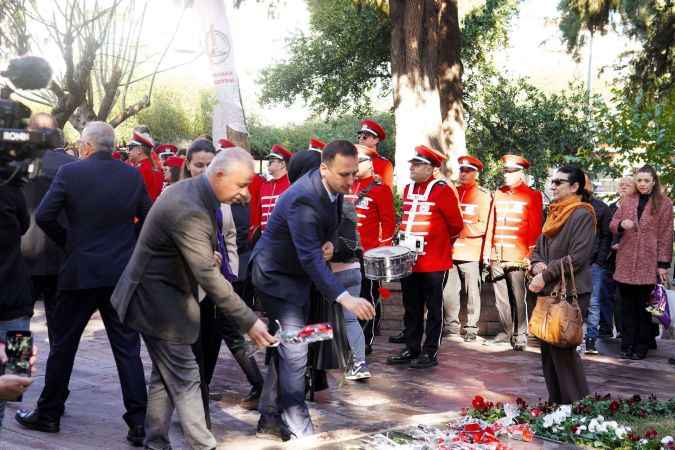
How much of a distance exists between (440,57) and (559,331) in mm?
10047

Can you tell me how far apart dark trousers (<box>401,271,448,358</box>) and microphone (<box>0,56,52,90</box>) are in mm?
6331

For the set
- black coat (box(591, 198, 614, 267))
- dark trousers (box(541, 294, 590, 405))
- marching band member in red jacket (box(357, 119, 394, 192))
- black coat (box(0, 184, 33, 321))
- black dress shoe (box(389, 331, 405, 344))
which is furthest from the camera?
black coat (box(591, 198, 614, 267))

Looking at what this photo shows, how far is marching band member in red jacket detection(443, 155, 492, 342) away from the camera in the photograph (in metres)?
10.9

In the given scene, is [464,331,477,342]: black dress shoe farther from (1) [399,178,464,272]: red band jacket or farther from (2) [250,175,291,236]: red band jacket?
(2) [250,175,291,236]: red band jacket

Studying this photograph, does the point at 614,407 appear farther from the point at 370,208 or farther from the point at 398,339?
the point at 398,339

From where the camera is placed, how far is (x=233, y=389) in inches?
325

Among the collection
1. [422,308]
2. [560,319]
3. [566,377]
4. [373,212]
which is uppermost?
[373,212]

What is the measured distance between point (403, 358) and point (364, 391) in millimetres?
1408

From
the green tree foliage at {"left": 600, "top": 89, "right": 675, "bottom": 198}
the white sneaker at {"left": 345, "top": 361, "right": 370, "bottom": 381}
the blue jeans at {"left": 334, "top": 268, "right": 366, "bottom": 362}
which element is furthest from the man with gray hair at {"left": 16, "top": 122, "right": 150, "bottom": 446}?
the green tree foliage at {"left": 600, "top": 89, "right": 675, "bottom": 198}

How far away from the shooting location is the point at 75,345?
661cm

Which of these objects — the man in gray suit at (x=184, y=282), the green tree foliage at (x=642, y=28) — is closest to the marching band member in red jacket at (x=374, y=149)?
the man in gray suit at (x=184, y=282)

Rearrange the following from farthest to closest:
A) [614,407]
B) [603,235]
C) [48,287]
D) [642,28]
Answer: [642,28] < [603,235] < [48,287] < [614,407]

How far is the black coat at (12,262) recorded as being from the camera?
5.08m

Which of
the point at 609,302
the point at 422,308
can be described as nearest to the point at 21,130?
the point at 422,308
